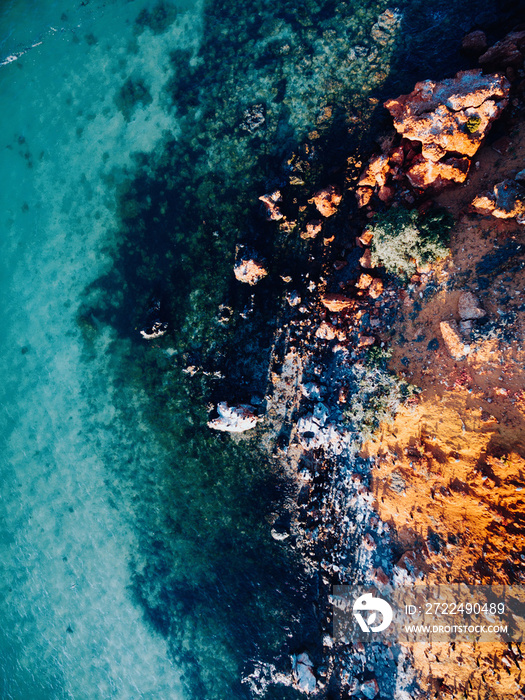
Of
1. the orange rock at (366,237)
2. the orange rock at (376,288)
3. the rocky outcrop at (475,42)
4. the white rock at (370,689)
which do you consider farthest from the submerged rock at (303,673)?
the rocky outcrop at (475,42)

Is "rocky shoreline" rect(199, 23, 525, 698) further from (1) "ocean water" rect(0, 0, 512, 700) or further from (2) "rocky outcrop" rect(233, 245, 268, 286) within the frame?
(1) "ocean water" rect(0, 0, 512, 700)

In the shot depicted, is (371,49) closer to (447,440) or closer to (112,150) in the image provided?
(112,150)

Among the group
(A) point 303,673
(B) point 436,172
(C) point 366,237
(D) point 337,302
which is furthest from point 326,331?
(A) point 303,673

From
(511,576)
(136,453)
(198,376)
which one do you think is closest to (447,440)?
(511,576)

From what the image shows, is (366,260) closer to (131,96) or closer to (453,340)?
(453,340)

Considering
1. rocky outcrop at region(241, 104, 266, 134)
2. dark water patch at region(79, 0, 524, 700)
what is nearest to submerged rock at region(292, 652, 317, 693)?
dark water patch at region(79, 0, 524, 700)

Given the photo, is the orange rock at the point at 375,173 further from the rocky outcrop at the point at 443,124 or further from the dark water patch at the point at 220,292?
the dark water patch at the point at 220,292
